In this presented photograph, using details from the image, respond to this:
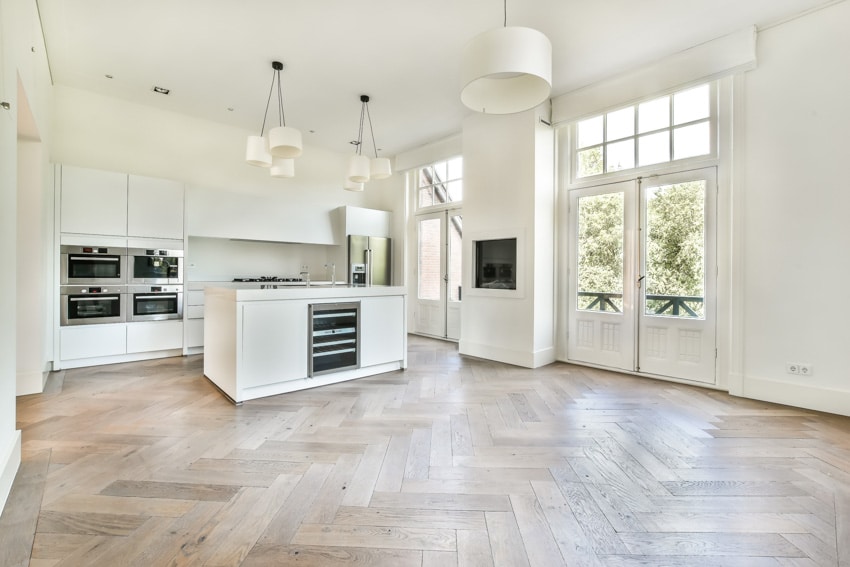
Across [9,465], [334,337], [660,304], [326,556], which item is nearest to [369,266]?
[334,337]

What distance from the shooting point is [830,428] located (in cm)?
280

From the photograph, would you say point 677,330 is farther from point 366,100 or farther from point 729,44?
point 366,100

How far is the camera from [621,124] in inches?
174

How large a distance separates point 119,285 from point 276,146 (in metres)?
2.81

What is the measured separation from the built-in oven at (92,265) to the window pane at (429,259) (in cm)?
428

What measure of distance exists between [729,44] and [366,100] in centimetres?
382

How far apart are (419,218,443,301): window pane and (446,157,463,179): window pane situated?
0.79 m

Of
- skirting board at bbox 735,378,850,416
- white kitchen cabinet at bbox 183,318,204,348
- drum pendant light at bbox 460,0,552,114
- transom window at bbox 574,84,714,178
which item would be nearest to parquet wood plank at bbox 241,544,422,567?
drum pendant light at bbox 460,0,552,114

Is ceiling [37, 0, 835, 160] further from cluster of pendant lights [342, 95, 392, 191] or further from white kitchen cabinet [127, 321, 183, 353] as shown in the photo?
white kitchen cabinet [127, 321, 183, 353]

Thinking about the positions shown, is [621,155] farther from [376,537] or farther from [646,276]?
[376,537]

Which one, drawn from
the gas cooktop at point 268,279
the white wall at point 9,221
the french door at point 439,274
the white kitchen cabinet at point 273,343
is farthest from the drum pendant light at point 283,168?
the french door at point 439,274

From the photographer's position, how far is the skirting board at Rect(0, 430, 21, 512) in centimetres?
181

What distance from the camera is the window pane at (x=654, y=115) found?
410 centimetres

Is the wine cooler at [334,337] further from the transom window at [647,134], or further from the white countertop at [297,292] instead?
the transom window at [647,134]
